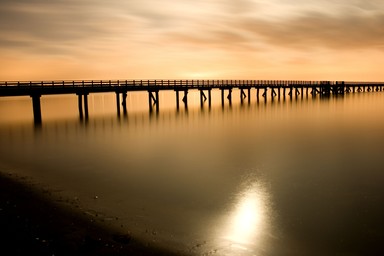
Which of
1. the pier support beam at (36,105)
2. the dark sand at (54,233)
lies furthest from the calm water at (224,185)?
the pier support beam at (36,105)

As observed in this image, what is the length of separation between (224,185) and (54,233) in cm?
745

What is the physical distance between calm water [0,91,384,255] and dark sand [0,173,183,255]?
0.64 m

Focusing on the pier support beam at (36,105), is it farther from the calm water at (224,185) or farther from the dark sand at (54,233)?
the dark sand at (54,233)

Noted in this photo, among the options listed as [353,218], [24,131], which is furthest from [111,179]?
[24,131]

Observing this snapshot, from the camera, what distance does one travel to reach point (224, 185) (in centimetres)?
1380

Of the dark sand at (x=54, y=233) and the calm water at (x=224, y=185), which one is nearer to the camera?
the dark sand at (x=54, y=233)

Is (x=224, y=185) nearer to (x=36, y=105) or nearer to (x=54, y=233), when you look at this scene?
(x=54, y=233)

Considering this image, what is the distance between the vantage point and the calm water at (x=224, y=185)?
8859 millimetres

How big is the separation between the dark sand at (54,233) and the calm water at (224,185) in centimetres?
64

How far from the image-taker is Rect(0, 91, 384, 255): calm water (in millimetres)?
8859

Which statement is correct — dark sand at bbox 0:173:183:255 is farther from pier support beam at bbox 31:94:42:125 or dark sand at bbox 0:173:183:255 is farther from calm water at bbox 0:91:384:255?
pier support beam at bbox 31:94:42:125

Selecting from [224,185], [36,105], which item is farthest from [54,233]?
[36,105]

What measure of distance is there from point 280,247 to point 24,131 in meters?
29.1

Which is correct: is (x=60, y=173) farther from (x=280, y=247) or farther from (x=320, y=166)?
(x=320, y=166)
